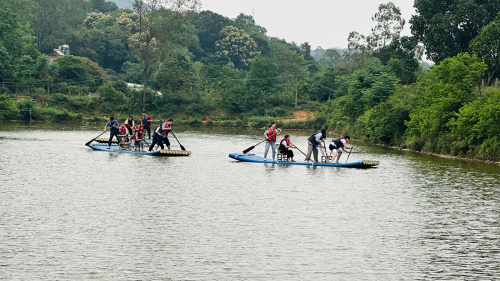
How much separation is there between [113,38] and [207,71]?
24856 millimetres

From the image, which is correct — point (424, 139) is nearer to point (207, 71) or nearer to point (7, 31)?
point (207, 71)

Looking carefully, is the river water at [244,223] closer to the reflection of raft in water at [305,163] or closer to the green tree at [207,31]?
the reflection of raft in water at [305,163]

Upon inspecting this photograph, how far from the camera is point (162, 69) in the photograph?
322 ft

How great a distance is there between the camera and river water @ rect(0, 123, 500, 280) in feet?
49.6

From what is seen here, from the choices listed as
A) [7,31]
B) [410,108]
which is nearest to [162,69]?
[7,31]

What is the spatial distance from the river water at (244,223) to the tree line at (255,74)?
13.6 metres

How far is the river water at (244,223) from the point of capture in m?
15.1

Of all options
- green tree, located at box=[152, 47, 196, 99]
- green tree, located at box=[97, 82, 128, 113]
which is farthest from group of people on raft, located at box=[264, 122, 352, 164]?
green tree, located at box=[152, 47, 196, 99]

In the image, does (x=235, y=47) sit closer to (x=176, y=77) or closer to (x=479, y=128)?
(x=176, y=77)

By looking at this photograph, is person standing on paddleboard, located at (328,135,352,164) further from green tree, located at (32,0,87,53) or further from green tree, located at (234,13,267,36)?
green tree, located at (234,13,267,36)

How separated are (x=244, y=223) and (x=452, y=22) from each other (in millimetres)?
55601

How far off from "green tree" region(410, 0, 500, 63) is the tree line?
13cm

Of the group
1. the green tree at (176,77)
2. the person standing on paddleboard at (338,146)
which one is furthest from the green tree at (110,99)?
the person standing on paddleboard at (338,146)

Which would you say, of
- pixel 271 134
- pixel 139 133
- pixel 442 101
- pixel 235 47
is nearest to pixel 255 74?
pixel 235 47
